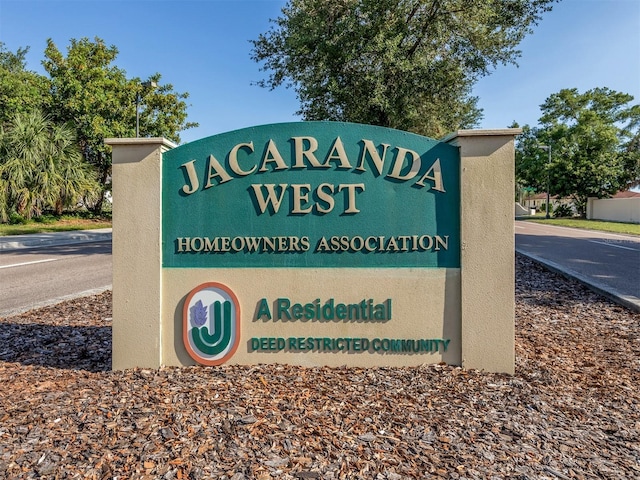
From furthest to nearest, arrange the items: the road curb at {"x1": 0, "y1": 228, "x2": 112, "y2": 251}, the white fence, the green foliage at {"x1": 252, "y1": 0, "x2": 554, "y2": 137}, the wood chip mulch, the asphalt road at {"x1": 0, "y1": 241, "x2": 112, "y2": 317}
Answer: the white fence → the road curb at {"x1": 0, "y1": 228, "x2": 112, "y2": 251} → the green foliage at {"x1": 252, "y1": 0, "x2": 554, "y2": 137} → the asphalt road at {"x1": 0, "y1": 241, "x2": 112, "y2": 317} → the wood chip mulch

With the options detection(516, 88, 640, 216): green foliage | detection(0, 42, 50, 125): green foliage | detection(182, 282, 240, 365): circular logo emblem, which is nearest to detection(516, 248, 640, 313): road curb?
detection(182, 282, 240, 365): circular logo emblem

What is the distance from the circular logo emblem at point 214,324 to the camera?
12.7 feet

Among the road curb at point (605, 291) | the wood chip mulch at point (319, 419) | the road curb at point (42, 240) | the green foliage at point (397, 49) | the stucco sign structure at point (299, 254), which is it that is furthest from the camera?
the road curb at point (42, 240)

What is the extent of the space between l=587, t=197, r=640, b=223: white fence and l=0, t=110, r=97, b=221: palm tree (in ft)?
130

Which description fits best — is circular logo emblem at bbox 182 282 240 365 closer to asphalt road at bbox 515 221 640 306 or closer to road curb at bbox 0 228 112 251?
asphalt road at bbox 515 221 640 306

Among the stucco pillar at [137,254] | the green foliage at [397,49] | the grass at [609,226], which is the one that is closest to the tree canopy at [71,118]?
the green foliage at [397,49]

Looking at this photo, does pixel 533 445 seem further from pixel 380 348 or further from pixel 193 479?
pixel 193 479

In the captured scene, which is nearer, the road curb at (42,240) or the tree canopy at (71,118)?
the road curb at (42,240)

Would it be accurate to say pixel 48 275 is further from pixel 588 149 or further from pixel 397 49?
pixel 588 149

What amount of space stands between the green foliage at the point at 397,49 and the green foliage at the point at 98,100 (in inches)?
733

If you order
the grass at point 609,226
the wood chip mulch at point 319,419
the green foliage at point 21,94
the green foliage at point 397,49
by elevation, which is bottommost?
the wood chip mulch at point 319,419

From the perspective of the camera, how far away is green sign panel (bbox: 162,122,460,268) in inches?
149

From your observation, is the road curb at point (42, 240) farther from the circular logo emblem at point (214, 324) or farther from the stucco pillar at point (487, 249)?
the stucco pillar at point (487, 249)

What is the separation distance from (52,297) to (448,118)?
12231mm
